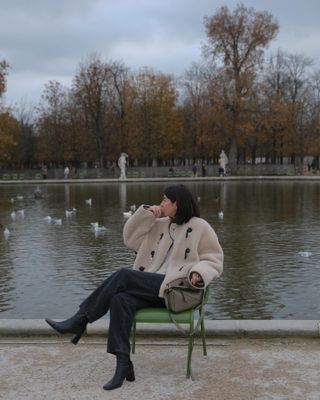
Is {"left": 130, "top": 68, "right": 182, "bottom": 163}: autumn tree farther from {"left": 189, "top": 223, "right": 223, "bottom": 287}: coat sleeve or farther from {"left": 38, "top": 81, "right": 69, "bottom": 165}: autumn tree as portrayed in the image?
{"left": 189, "top": 223, "right": 223, "bottom": 287}: coat sleeve

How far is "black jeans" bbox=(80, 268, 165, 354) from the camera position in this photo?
15.6 feet

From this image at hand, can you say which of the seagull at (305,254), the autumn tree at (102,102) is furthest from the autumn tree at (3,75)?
the seagull at (305,254)

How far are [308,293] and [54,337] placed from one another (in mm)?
4452

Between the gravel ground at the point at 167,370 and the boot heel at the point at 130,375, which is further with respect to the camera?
the boot heel at the point at 130,375

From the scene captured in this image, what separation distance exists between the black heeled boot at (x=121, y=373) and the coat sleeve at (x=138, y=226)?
44.3 inches

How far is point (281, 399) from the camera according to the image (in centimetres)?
429

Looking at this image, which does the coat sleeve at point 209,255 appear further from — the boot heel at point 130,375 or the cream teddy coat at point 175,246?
the boot heel at point 130,375

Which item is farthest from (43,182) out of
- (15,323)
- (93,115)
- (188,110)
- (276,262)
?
(15,323)

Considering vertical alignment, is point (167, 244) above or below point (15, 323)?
above

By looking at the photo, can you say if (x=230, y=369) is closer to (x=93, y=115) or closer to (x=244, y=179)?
(x=244, y=179)

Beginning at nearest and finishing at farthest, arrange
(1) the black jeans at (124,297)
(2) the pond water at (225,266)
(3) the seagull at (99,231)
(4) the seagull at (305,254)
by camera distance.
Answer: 1. (1) the black jeans at (124,297)
2. (2) the pond water at (225,266)
3. (4) the seagull at (305,254)
4. (3) the seagull at (99,231)

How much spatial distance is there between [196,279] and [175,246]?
16.7 inches

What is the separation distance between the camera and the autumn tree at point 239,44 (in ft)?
187

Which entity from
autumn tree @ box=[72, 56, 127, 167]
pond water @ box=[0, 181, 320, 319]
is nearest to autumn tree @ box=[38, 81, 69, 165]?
autumn tree @ box=[72, 56, 127, 167]
